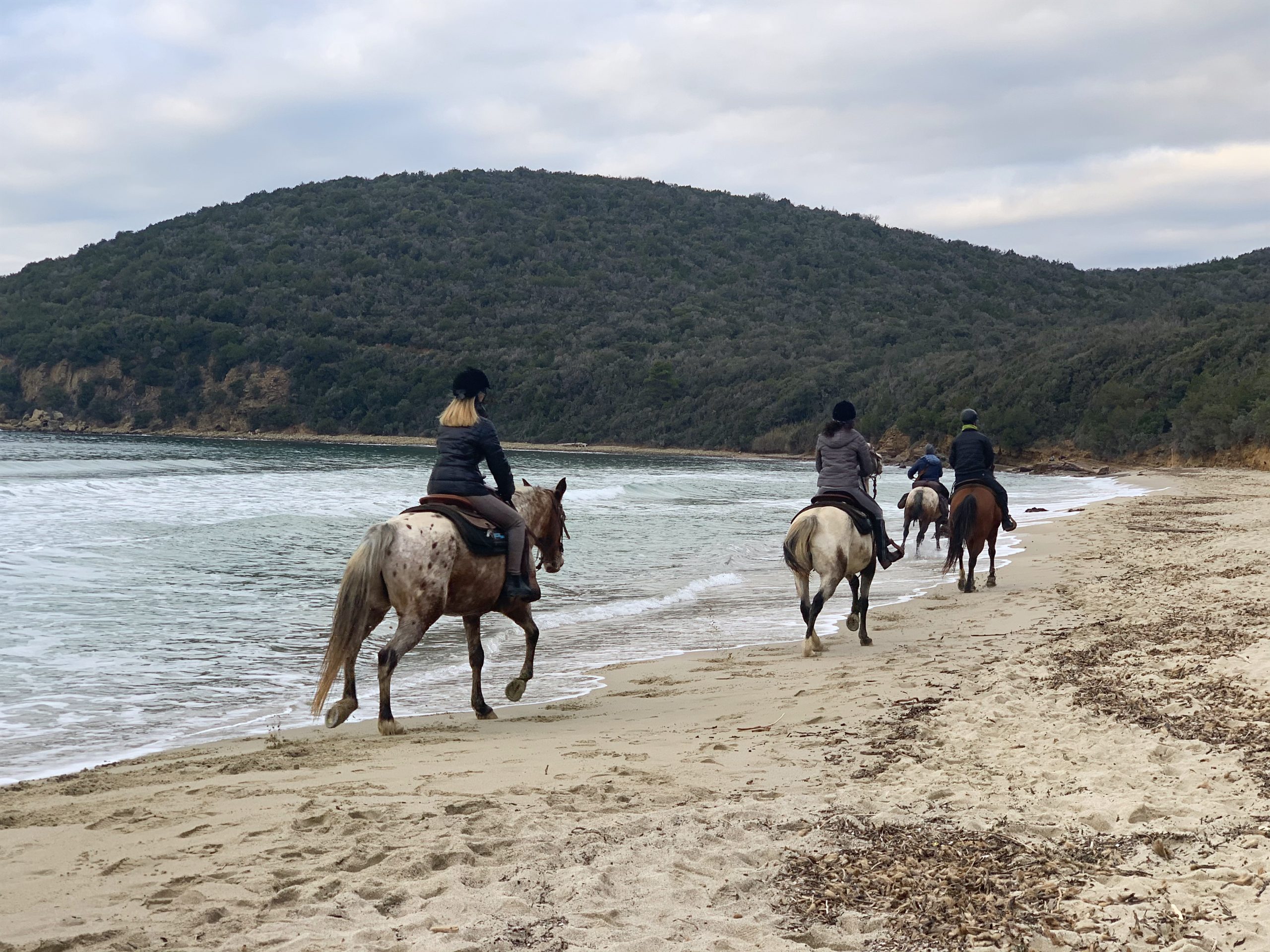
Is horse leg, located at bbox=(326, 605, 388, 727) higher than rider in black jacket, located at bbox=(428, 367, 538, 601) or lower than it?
lower

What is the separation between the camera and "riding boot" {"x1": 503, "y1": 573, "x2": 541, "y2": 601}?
763cm

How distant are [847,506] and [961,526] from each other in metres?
3.63

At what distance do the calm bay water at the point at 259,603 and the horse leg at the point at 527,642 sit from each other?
417 millimetres

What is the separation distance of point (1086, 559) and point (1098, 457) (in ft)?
134

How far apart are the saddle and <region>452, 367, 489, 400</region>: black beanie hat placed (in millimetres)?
3758

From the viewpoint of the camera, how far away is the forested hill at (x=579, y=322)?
70875 mm

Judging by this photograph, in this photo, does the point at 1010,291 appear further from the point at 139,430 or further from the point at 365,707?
the point at 365,707

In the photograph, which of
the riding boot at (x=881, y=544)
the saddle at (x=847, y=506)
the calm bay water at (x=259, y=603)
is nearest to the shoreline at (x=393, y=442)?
the calm bay water at (x=259, y=603)

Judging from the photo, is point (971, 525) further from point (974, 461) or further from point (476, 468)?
point (476, 468)

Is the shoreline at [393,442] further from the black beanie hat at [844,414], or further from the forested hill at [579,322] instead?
the black beanie hat at [844,414]

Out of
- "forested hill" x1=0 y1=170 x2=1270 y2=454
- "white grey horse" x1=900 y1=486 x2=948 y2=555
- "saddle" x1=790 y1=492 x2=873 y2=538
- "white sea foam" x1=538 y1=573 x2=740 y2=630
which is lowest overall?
"white sea foam" x1=538 y1=573 x2=740 y2=630

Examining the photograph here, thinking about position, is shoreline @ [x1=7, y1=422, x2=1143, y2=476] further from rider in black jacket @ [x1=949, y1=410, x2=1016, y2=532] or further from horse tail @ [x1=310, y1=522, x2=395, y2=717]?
horse tail @ [x1=310, y1=522, x2=395, y2=717]

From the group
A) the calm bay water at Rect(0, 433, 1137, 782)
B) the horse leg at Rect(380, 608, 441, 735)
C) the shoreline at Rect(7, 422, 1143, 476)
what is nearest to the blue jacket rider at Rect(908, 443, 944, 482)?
the calm bay water at Rect(0, 433, 1137, 782)

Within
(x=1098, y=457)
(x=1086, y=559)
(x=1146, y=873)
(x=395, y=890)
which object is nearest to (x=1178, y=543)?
(x=1086, y=559)
